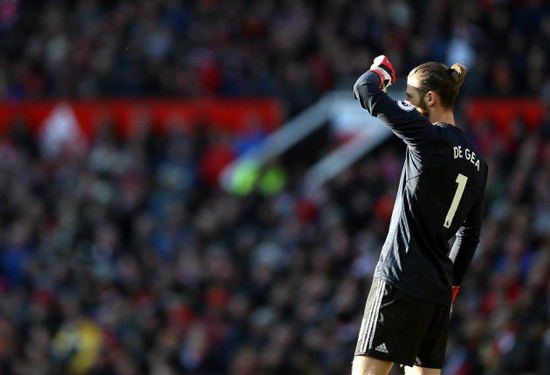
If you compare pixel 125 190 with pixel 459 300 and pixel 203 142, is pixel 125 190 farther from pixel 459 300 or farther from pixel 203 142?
pixel 459 300

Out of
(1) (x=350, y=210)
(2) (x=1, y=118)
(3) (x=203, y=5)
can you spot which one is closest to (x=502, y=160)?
(1) (x=350, y=210)

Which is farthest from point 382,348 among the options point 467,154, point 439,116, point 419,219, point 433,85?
point 433,85

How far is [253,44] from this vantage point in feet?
50.7

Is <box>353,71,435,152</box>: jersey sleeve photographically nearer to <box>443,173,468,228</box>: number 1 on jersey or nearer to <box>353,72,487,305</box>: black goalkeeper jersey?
<box>353,72,487,305</box>: black goalkeeper jersey

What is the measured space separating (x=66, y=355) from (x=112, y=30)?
629 cm

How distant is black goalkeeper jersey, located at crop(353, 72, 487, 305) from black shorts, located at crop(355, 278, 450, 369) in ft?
0.18

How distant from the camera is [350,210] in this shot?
12.5 meters

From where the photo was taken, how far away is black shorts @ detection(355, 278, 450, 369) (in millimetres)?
4953

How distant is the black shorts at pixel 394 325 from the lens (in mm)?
4953

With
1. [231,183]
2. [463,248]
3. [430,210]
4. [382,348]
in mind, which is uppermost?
[231,183]

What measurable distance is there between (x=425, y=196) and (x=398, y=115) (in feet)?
1.42

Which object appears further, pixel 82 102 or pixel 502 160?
pixel 82 102

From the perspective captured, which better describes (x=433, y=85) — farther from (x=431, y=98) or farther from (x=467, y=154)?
(x=467, y=154)

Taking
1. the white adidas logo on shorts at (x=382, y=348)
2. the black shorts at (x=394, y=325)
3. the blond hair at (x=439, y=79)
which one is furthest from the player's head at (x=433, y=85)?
the white adidas logo on shorts at (x=382, y=348)
